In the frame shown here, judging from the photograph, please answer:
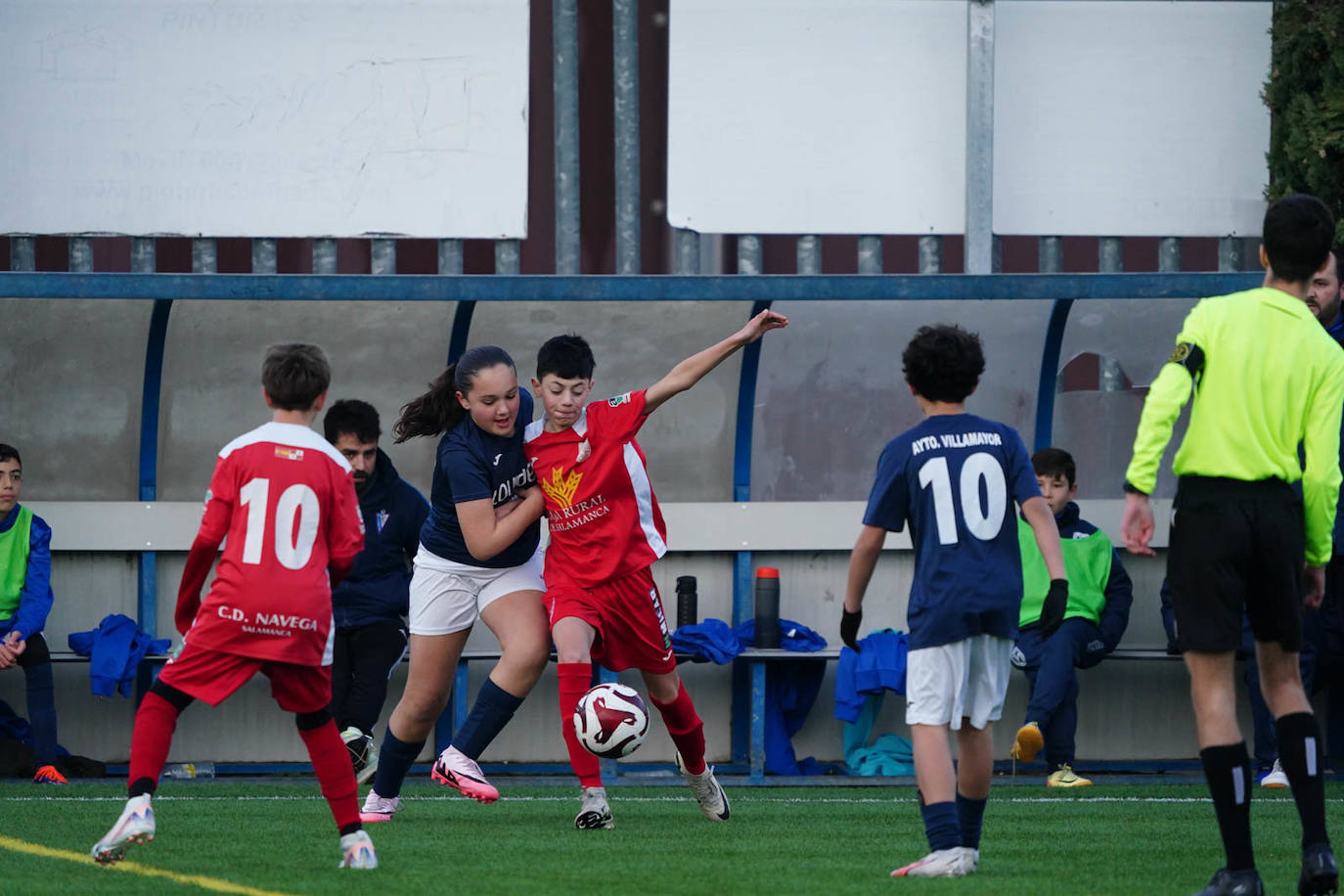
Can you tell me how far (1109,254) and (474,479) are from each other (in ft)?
20.4

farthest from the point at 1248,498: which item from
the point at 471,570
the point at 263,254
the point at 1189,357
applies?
the point at 263,254

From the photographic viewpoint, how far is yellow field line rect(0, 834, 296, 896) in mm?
4340

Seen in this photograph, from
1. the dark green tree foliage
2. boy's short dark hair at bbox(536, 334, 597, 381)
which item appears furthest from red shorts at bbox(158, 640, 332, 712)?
the dark green tree foliage

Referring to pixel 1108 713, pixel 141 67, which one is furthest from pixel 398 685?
pixel 141 67

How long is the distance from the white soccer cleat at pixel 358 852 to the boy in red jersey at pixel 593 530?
1.21 m

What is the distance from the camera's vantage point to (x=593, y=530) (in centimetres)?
604

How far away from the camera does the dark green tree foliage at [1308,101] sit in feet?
29.9

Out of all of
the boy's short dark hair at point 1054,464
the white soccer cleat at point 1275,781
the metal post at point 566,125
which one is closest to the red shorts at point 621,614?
the boy's short dark hair at point 1054,464

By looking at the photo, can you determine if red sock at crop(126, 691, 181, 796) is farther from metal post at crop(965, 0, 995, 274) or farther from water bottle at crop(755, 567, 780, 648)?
metal post at crop(965, 0, 995, 274)

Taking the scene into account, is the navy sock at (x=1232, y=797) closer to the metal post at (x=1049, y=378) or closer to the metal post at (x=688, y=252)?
the metal post at (x=1049, y=378)

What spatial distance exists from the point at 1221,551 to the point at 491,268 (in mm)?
7476

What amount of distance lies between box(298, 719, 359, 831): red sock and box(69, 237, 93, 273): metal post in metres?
6.42

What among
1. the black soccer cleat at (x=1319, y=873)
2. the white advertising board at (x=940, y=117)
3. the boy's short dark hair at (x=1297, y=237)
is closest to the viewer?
the black soccer cleat at (x=1319, y=873)

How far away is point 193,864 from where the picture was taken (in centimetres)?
493
